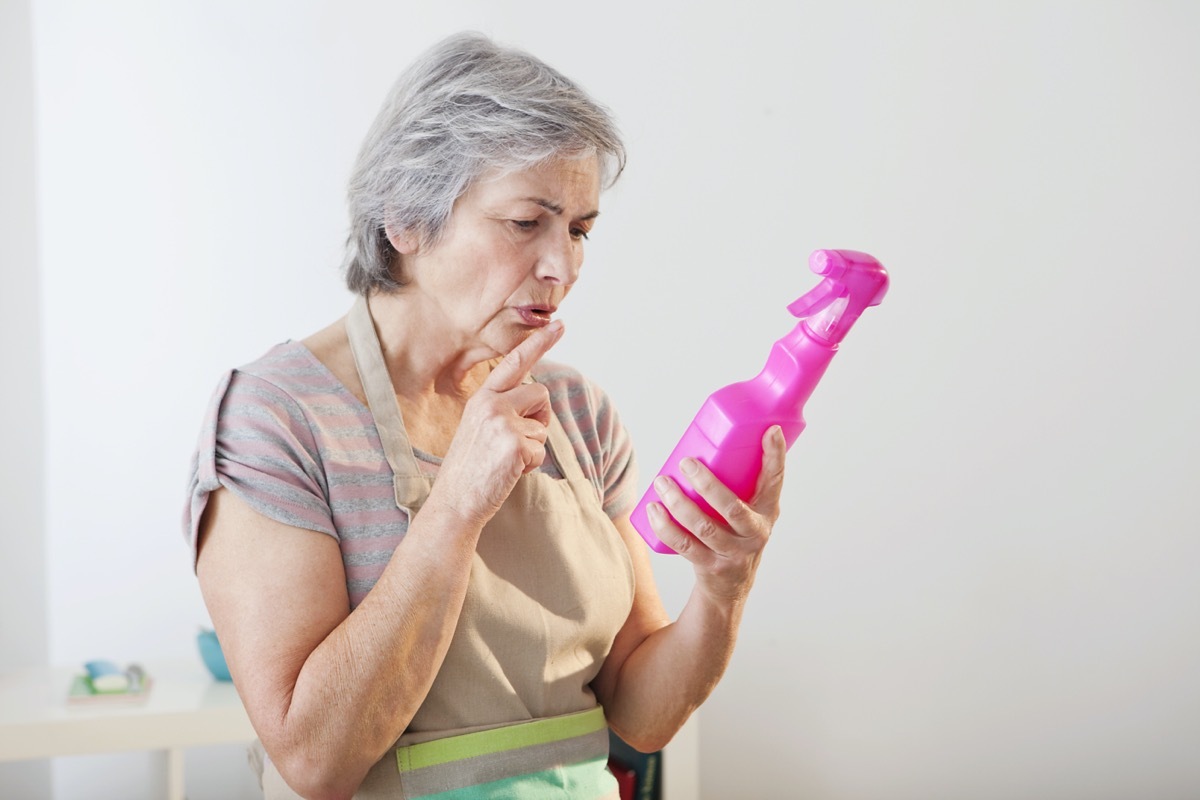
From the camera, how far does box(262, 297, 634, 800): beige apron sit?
110 cm

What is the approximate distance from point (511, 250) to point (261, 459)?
0.97 ft

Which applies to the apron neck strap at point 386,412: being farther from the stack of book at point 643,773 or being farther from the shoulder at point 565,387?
the stack of book at point 643,773

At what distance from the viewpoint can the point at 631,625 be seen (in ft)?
4.34

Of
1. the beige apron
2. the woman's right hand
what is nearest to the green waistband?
the beige apron

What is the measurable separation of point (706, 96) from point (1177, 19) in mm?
1249

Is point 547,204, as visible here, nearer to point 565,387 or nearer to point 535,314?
point 535,314

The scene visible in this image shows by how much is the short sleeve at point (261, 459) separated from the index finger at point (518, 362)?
174mm

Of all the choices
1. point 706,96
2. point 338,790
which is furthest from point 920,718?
point 338,790

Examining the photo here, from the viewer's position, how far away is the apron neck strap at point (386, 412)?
1.12 meters

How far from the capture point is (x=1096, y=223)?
9.95ft

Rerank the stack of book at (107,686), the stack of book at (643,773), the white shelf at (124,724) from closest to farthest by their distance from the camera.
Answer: the white shelf at (124,724)
the stack of book at (107,686)
the stack of book at (643,773)

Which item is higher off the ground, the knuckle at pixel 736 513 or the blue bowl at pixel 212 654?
the knuckle at pixel 736 513

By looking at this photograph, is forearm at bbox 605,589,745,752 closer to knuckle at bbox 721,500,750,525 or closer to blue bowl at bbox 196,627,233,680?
knuckle at bbox 721,500,750,525

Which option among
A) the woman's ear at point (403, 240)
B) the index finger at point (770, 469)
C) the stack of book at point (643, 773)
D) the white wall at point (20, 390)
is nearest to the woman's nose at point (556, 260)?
the woman's ear at point (403, 240)
